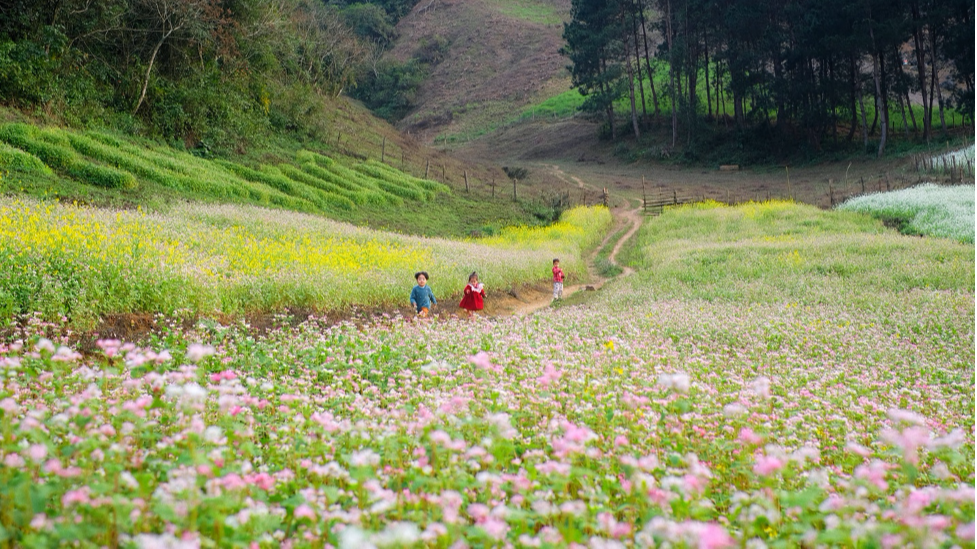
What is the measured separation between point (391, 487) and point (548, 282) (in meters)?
18.3

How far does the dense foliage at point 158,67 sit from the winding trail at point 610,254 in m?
21.5

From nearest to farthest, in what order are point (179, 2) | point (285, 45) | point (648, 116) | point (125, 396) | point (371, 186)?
point (125, 396) → point (179, 2) → point (371, 186) → point (285, 45) → point (648, 116)

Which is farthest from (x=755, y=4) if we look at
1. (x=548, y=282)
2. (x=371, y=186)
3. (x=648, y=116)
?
(x=548, y=282)

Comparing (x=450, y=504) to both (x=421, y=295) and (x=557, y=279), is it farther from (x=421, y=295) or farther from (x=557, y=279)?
(x=557, y=279)

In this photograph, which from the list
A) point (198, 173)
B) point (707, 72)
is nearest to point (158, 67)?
point (198, 173)

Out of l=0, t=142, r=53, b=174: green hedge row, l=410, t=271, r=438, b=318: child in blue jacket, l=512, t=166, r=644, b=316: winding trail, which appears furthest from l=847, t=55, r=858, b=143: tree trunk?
l=0, t=142, r=53, b=174: green hedge row

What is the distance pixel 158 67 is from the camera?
35.4 meters

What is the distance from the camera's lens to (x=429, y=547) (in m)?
3.27

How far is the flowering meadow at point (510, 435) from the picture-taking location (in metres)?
2.97

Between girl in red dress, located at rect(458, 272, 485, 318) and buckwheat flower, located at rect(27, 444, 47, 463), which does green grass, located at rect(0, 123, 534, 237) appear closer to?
girl in red dress, located at rect(458, 272, 485, 318)

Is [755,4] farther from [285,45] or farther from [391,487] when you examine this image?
[391,487]

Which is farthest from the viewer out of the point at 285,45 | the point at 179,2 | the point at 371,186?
the point at 285,45

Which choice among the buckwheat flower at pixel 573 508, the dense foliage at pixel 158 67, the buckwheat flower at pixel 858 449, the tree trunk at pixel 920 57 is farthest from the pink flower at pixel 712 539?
the tree trunk at pixel 920 57

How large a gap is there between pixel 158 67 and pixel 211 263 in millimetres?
28716
